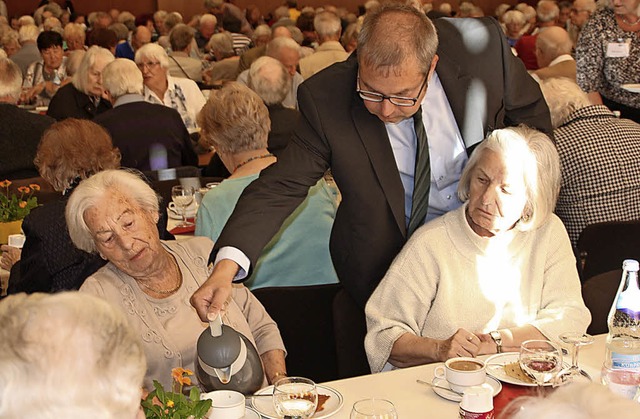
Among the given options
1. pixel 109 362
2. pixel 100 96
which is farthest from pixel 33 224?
pixel 100 96

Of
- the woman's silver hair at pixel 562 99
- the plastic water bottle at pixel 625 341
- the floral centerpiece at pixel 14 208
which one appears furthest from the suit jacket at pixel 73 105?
the plastic water bottle at pixel 625 341

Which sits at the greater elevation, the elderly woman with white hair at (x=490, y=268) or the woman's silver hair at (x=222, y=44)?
the elderly woman with white hair at (x=490, y=268)

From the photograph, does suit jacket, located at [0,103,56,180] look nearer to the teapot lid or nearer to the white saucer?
the teapot lid

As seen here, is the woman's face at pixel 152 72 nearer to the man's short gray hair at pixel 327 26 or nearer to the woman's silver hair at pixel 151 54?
the woman's silver hair at pixel 151 54

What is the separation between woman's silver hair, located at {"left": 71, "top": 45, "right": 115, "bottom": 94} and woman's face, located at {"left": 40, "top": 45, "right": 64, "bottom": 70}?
→ 2097mm

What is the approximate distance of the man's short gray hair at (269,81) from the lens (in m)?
4.93

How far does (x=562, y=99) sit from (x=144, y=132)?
2485mm

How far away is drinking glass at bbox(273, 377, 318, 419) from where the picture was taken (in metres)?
1.98

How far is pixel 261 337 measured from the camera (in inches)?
107

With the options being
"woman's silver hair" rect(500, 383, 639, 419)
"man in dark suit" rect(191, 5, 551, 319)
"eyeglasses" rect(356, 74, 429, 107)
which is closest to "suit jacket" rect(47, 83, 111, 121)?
"man in dark suit" rect(191, 5, 551, 319)

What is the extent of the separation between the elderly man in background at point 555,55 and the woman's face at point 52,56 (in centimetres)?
440

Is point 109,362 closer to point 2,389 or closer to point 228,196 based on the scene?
point 2,389

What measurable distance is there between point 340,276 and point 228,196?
72cm

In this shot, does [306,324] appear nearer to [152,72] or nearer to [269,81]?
[269,81]
